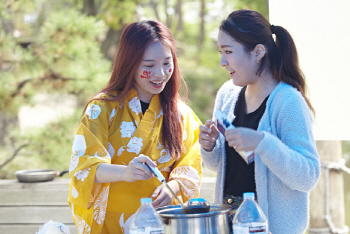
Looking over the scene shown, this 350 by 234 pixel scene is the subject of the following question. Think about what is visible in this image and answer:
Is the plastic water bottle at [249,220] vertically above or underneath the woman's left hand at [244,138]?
underneath

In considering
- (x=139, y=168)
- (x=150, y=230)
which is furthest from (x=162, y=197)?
(x=150, y=230)

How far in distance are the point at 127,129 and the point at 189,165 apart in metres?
0.33

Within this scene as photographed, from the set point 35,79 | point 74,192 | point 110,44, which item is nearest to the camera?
point 74,192

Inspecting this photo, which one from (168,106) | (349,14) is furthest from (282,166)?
(349,14)

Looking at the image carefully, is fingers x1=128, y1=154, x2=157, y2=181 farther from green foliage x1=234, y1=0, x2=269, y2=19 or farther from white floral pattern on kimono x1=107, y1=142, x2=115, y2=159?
green foliage x1=234, y1=0, x2=269, y2=19

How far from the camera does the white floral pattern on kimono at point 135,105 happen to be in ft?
6.61

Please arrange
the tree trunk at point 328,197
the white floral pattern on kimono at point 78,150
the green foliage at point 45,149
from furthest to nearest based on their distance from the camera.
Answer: the green foliage at point 45,149 < the tree trunk at point 328,197 < the white floral pattern on kimono at point 78,150

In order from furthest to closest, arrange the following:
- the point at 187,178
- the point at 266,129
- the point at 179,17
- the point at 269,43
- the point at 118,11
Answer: the point at 179,17
the point at 118,11
the point at 187,178
the point at 269,43
the point at 266,129

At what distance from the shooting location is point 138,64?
6.40 ft

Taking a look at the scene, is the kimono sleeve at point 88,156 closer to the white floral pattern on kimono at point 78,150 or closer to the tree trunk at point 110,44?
the white floral pattern on kimono at point 78,150

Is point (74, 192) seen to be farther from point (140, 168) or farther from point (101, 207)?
point (140, 168)

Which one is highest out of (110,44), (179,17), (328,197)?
(179,17)

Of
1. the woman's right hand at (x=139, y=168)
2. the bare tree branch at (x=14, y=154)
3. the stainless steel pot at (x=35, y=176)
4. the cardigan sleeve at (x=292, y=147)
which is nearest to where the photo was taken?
the cardigan sleeve at (x=292, y=147)

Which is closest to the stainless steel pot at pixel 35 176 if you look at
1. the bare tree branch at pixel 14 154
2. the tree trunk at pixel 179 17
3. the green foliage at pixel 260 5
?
the bare tree branch at pixel 14 154
